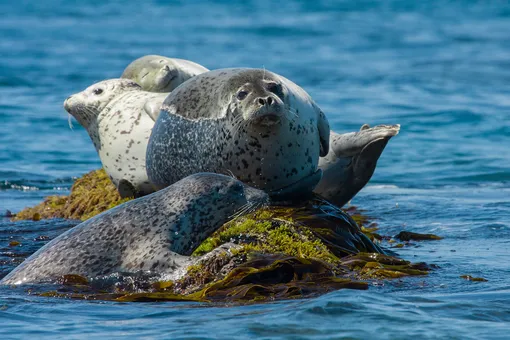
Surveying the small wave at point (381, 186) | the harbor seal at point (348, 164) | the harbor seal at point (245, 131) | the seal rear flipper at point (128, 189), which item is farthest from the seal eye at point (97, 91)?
the small wave at point (381, 186)

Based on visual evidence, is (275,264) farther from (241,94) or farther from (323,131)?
(323,131)

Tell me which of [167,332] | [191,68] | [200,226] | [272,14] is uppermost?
[272,14]

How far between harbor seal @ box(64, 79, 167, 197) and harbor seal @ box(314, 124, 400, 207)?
142 centimetres

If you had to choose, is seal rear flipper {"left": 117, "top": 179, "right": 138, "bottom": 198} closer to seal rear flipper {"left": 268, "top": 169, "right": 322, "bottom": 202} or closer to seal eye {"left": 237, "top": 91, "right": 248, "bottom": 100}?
seal rear flipper {"left": 268, "top": 169, "right": 322, "bottom": 202}

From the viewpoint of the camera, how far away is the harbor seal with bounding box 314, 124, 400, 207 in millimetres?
8055

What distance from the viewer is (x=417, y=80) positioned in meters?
23.7

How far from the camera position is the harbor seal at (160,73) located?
393 inches

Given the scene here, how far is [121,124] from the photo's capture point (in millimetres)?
8781

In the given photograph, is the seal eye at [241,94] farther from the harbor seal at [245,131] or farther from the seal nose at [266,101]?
the seal nose at [266,101]

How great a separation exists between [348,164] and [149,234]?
2345 millimetres

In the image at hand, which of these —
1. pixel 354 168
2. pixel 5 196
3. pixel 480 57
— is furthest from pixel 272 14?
pixel 354 168

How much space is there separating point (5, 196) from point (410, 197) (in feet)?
15.7

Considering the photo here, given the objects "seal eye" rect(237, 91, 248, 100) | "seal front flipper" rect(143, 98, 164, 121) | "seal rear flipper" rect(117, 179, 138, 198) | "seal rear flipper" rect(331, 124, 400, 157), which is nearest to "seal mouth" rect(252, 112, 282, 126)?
"seal eye" rect(237, 91, 248, 100)

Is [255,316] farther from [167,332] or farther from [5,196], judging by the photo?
[5,196]
